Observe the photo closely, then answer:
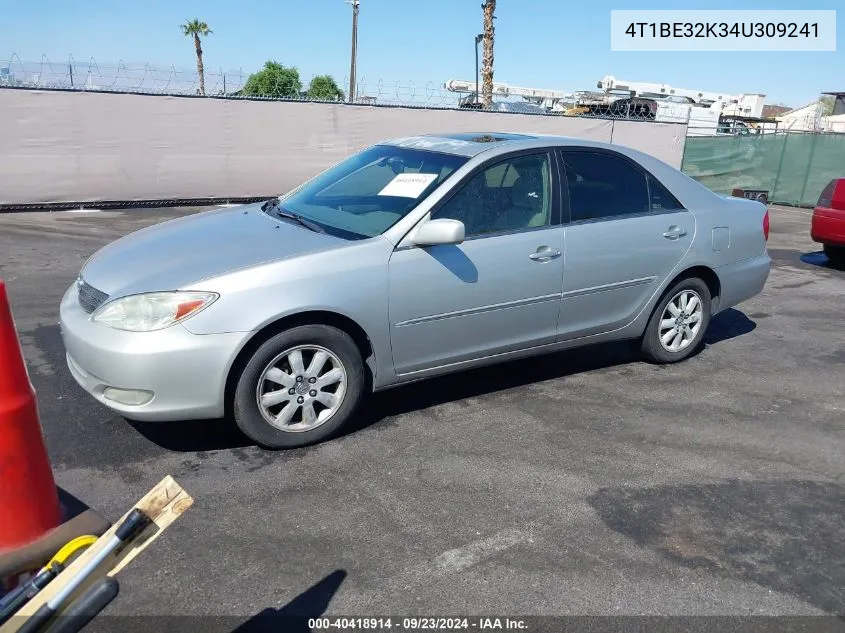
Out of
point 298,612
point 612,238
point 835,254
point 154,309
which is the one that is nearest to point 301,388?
point 154,309

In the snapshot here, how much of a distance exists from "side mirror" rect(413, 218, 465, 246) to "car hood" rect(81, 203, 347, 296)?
0.44m

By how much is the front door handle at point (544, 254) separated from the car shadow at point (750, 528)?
1.51 metres

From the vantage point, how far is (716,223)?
5500 millimetres

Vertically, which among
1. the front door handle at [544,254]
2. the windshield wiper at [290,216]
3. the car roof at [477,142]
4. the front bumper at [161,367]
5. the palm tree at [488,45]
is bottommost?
the front bumper at [161,367]

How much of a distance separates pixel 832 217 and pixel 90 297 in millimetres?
9136

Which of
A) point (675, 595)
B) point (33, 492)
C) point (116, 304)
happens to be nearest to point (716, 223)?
point (675, 595)

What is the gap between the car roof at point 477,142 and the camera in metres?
4.68

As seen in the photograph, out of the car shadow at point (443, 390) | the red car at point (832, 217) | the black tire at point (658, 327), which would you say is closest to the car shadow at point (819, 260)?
the red car at point (832, 217)

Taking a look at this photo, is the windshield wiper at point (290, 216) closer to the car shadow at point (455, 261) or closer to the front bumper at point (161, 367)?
the car shadow at point (455, 261)

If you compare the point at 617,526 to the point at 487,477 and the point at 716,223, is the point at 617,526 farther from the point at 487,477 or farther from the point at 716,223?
the point at 716,223

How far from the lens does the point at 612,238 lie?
4.90m

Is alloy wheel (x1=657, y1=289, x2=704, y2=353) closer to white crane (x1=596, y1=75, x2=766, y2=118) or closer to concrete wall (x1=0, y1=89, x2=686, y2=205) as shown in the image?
concrete wall (x1=0, y1=89, x2=686, y2=205)

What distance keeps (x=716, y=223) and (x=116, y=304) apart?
13.8ft

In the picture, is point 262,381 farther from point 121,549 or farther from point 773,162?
point 773,162
